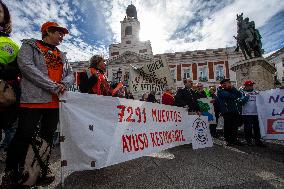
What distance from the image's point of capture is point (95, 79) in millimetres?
3762

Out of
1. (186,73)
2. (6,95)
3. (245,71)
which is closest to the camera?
(6,95)

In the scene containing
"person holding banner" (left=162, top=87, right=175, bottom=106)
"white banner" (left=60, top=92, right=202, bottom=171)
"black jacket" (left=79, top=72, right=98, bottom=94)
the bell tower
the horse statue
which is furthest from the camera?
the bell tower

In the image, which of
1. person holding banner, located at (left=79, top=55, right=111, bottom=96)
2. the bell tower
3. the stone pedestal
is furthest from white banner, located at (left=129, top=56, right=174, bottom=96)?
the bell tower

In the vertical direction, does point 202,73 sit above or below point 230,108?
above

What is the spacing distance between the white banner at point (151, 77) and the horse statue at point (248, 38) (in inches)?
285

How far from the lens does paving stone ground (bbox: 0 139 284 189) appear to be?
2.88 metres

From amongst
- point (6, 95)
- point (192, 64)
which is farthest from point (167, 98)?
point (192, 64)

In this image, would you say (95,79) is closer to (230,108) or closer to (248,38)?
(230,108)

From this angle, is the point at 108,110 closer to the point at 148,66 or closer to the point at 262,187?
the point at 262,187

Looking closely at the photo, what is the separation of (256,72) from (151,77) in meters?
6.07

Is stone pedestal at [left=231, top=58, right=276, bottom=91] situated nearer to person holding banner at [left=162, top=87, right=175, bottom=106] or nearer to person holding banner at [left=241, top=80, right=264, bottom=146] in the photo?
person holding banner at [left=241, top=80, right=264, bottom=146]

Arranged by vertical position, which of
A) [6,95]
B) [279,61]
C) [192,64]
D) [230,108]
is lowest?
[230,108]

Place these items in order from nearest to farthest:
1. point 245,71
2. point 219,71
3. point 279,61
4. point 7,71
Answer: point 7,71
point 245,71
point 219,71
point 279,61

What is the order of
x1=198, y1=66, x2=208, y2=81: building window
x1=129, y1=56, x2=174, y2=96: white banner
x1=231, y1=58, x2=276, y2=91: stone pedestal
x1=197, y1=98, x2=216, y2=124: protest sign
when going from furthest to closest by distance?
x1=198, y1=66, x2=208, y2=81: building window, x1=231, y1=58, x2=276, y2=91: stone pedestal, x1=197, y1=98, x2=216, y2=124: protest sign, x1=129, y1=56, x2=174, y2=96: white banner
